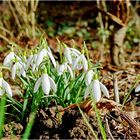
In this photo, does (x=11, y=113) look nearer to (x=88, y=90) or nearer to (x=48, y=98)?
(x=48, y=98)

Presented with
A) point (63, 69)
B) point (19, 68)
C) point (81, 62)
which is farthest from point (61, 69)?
point (19, 68)

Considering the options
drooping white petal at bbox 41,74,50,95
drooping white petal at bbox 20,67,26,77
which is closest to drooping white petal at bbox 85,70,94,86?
drooping white petal at bbox 41,74,50,95

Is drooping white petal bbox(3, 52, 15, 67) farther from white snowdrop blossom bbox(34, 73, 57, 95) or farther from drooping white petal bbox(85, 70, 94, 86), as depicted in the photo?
drooping white petal bbox(85, 70, 94, 86)

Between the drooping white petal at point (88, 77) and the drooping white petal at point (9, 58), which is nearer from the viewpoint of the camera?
the drooping white petal at point (88, 77)

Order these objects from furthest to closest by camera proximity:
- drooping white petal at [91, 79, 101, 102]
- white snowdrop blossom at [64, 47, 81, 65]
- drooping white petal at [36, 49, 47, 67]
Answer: white snowdrop blossom at [64, 47, 81, 65] < drooping white petal at [36, 49, 47, 67] < drooping white petal at [91, 79, 101, 102]

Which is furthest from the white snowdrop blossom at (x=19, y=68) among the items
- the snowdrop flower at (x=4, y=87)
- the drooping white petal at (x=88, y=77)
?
the drooping white petal at (x=88, y=77)

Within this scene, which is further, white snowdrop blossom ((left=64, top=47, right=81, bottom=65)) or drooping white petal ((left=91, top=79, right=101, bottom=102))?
white snowdrop blossom ((left=64, top=47, right=81, bottom=65))

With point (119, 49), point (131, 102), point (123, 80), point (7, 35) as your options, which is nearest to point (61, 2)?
point (7, 35)

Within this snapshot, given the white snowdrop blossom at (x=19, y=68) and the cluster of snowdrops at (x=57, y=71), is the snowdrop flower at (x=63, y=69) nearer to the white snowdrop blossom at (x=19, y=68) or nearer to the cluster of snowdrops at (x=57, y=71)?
the cluster of snowdrops at (x=57, y=71)

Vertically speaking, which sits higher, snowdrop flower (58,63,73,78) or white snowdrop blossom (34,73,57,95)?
snowdrop flower (58,63,73,78)

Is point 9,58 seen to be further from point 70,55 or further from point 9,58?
point 70,55

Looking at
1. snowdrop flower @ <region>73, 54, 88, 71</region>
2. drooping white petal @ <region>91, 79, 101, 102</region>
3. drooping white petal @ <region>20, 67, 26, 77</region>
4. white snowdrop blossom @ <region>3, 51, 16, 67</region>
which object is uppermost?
white snowdrop blossom @ <region>3, 51, 16, 67</region>

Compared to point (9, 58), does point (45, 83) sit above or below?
below
